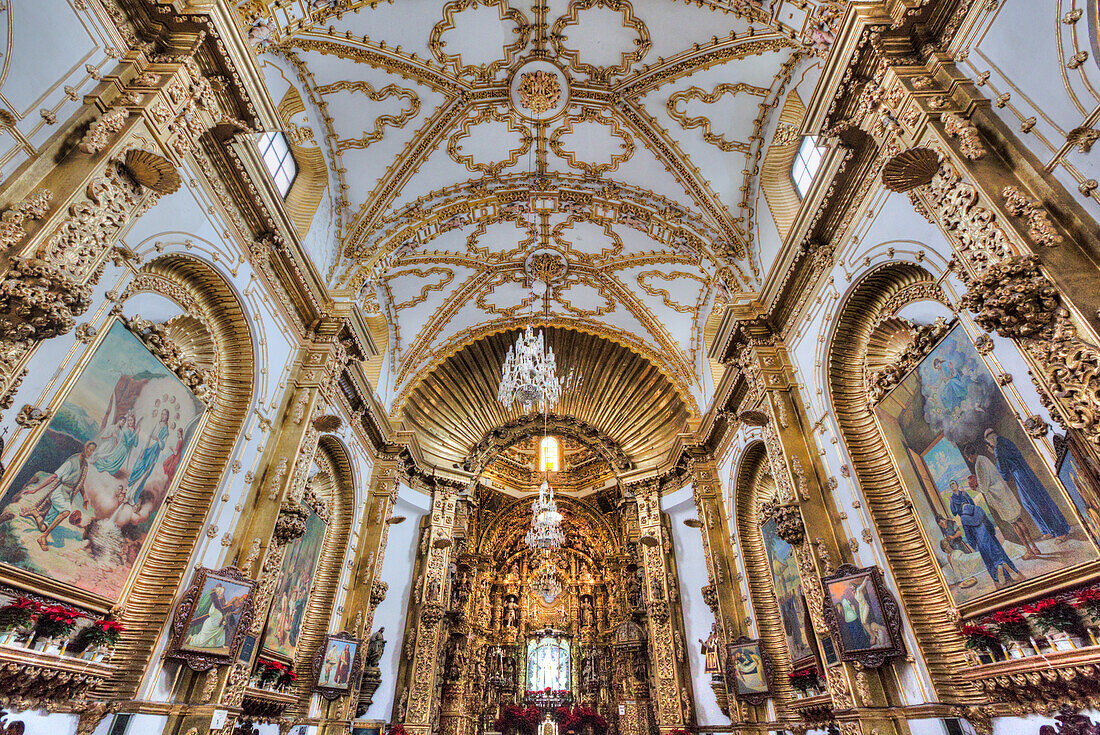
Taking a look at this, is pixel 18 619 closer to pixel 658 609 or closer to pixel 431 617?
pixel 431 617

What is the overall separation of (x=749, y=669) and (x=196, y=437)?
437 inches

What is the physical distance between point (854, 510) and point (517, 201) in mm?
10222

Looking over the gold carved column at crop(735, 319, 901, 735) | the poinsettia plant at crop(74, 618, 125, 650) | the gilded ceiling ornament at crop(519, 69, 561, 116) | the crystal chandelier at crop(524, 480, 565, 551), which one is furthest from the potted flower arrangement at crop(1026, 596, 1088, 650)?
the crystal chandelier at crop(524, 480, 565, 551)

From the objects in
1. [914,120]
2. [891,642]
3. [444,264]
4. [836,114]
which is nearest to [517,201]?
[444,264]

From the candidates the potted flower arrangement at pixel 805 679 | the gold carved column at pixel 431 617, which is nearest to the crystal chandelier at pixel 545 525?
the gold carved column at pixel 431 617

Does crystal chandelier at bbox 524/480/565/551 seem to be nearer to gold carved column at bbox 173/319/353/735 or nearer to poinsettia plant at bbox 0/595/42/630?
gold carved column at bbox 173/319/353/735

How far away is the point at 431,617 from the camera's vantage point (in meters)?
15.4

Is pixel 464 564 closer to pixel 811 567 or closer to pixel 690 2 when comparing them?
pixel 811 567

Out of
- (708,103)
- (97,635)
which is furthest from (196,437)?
(708,103)

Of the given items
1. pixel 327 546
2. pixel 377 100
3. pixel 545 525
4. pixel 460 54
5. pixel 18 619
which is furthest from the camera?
pixel 545 525

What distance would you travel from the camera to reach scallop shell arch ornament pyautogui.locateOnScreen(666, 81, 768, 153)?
1093cm

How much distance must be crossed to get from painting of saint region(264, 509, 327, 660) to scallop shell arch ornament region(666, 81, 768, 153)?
1096 centimetres

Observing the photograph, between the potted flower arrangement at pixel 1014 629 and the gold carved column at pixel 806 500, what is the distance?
210 centimetres

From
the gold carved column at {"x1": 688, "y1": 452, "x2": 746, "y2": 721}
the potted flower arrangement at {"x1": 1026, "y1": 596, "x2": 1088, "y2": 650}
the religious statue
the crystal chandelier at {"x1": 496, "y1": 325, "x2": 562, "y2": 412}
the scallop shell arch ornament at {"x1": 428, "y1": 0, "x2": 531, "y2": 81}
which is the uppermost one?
the scallop shell arch ornament at {"x1": 428, "y1": 0, "x2": 531, "y2": 81}
